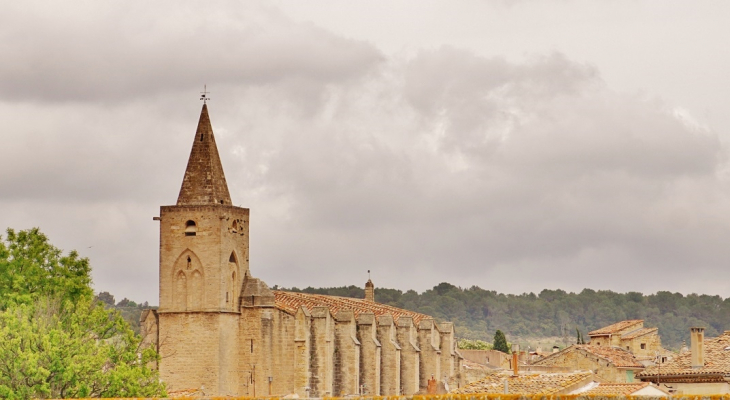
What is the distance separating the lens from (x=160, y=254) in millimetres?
91875

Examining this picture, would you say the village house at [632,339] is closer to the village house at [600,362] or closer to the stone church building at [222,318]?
the village house at [600,362]

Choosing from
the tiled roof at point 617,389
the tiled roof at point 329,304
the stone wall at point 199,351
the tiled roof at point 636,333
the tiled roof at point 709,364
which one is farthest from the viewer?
the tiled roof at point 636,333

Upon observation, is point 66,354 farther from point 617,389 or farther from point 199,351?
point 199,351

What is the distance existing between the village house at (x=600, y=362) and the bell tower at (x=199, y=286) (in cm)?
2107

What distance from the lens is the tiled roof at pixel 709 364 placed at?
2113 inches

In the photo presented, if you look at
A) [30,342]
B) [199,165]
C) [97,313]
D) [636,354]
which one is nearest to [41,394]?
[30,342]

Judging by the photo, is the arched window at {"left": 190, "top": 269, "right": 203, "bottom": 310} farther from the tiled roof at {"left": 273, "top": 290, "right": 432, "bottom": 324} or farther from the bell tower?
the tiled roof at {"left": 273, "top": 290, "right": 432, "bottom": 324}

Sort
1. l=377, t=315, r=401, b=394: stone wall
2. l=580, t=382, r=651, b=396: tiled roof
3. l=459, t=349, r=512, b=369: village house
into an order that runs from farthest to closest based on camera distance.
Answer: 1. l=459, t=349, r=512, b=369: village house
2. l=377, t=315, r=401, b=394: stone wall
3. l=580, t=382, r=651, b=396: tiled roof

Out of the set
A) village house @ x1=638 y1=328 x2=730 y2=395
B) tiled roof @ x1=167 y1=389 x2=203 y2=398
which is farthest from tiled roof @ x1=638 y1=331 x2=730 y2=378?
tiled roof @ x1=167 y1=389 x2=203 y2=398

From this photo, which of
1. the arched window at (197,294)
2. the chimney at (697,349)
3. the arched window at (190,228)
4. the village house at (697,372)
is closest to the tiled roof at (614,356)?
the arched window at (197,294)

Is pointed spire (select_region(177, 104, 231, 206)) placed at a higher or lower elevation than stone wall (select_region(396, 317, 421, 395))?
higher

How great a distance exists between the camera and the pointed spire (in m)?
92.4

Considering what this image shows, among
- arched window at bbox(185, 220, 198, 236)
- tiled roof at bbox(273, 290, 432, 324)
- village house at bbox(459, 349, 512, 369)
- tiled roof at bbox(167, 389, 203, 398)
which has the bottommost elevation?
tiled roof at bbox(167, 389, 203, 398)

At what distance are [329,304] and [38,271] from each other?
37.4 meters
